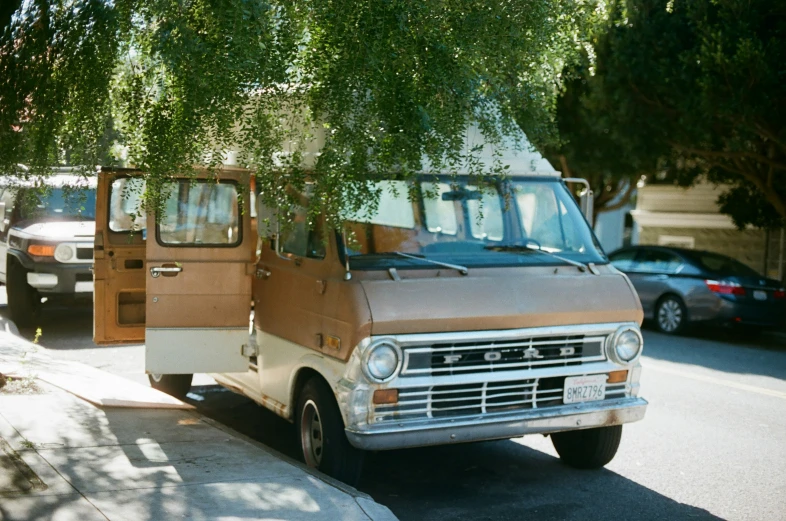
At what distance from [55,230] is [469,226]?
8370 millimetres

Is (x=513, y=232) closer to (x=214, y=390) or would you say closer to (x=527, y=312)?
(x=527, y=312)

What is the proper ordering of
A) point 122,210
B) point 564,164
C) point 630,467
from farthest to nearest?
point 564,164, point 122,210, point 630,467

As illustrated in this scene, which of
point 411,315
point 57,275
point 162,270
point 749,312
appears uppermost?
point 162,270

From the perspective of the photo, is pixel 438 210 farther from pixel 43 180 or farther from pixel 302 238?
pixel 43 180

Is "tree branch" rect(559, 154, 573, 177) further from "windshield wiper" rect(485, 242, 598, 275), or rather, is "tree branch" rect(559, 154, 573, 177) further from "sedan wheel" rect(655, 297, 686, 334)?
"windshield wiper" rect(485, 242, 598, 275)

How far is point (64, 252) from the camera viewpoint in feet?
42.9

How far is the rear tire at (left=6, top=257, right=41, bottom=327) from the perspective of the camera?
1341 centimetres

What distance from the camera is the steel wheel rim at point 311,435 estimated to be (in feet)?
21.5

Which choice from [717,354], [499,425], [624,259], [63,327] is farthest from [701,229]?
[499,425]

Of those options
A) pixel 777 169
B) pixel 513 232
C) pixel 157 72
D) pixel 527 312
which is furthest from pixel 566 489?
pixel 777 169

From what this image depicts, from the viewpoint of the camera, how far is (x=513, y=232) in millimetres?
6930

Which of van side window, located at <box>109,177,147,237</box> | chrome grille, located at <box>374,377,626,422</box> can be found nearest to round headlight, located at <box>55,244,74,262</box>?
van side window, located at <box>109,177,147,237</box>

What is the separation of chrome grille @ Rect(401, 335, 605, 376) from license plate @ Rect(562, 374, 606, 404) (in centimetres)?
11

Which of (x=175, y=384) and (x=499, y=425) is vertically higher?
(x=499, y=425)
